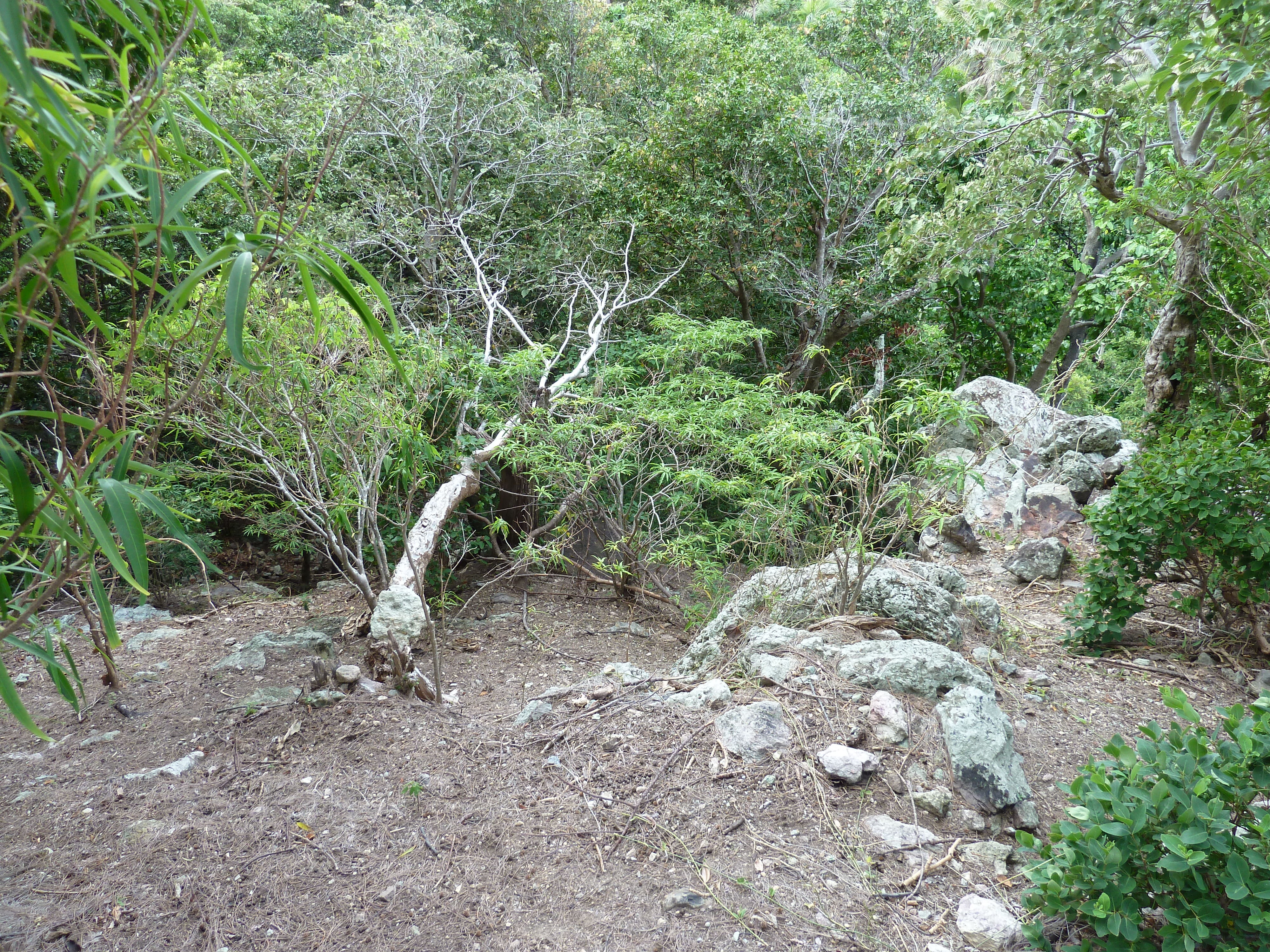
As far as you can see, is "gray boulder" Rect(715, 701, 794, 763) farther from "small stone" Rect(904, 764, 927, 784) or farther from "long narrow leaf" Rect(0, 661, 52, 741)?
"long narrow leaf" Rect(0, 661, 52, 741)

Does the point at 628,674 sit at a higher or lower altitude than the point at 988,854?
lower

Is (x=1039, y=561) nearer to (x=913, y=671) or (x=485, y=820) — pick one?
(x=913, y=671)

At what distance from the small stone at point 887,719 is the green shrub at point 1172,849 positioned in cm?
97

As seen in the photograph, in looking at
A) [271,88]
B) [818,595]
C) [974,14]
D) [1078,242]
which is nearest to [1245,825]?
[818,595]

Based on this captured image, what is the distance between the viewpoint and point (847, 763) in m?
2.59

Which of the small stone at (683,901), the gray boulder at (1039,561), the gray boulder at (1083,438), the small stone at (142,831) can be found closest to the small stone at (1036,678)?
the gray boulder at (1039,561)

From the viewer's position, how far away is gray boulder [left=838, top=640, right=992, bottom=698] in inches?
119

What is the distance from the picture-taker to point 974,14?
521 centimetres

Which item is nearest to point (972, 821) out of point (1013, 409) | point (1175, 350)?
point (1175, 350)

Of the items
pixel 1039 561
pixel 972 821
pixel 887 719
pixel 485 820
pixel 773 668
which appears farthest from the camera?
pixel 1039 561

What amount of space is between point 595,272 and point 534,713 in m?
4.62

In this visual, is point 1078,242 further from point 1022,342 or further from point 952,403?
point 952,403

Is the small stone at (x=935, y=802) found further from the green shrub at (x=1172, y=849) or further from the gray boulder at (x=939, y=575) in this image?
the gray boulder at (x=939, y=575)

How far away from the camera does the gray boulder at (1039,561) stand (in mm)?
5195
